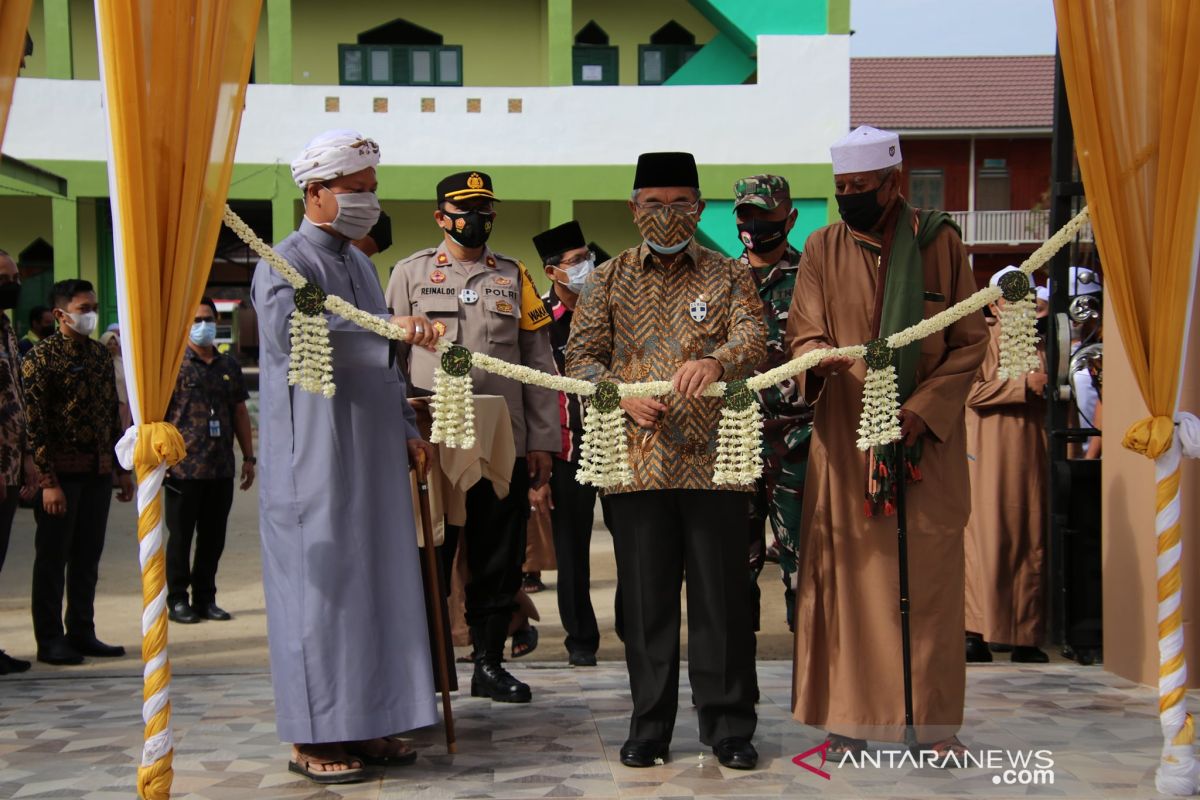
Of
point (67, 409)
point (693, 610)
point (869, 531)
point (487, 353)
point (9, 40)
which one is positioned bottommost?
point (693, 610)

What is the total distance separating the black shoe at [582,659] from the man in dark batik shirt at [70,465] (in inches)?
99.2

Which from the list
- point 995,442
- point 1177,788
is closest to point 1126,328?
point 1177,788

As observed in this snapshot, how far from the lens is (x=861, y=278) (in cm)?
503

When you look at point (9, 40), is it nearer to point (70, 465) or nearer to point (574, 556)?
point (70, 465)

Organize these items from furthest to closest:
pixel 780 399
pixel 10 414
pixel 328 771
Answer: pixel 10 414 < pixel 780 399 < pixel 328 771

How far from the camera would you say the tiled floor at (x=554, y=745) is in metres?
4.50

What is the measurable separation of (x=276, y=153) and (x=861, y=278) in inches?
582

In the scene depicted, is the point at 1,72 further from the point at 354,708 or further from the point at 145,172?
the point at 354,708

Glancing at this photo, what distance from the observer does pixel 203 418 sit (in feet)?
28.0

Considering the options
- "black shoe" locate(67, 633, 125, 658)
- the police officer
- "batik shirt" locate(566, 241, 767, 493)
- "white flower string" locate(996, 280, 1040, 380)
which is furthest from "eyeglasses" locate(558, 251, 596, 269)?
"black shoe" locate(67, 633, 125, 658)

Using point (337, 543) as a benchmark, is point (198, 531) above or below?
below

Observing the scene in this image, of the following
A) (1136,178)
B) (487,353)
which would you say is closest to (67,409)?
(487,353)

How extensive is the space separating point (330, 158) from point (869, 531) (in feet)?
7.63

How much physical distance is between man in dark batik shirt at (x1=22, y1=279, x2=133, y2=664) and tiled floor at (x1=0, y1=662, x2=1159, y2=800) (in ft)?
2.52
